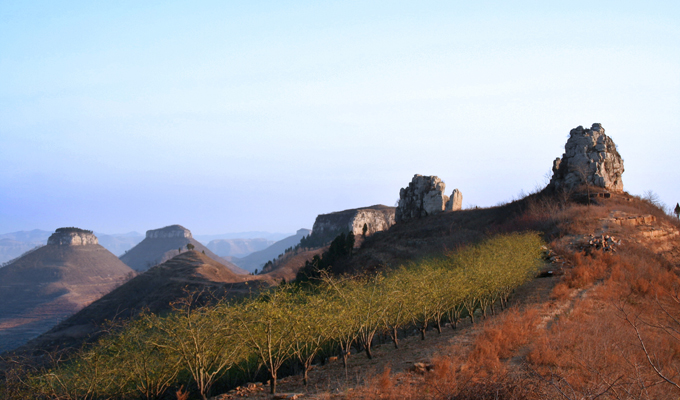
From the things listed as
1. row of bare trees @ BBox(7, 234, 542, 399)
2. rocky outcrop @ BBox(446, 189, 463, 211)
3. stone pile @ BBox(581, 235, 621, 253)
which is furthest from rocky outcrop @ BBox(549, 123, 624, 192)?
row of bare trees @ BBox(7, 234, 542, 399)

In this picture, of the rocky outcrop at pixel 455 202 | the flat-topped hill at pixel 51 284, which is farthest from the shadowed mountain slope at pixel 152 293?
the rocky outcrop at pixel 455 202

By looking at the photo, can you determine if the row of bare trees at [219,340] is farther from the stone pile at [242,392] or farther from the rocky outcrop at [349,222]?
the rocky outcrop at [349,222]

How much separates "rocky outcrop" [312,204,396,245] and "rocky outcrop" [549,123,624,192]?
332 ft

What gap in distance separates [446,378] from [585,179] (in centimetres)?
5115

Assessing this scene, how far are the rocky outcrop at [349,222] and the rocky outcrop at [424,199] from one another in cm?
6950

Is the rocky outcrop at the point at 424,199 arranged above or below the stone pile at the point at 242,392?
above

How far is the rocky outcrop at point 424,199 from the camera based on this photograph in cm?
7625

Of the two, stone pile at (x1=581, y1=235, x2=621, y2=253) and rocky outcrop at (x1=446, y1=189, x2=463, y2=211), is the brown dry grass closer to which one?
stone pile at (x1=581, y1=235, x2=621, y2=253)

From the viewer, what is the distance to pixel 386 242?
69.5 meters

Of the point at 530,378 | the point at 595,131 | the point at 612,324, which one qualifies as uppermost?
the point at 595,131

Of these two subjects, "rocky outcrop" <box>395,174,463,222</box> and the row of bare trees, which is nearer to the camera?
the row of bare trees

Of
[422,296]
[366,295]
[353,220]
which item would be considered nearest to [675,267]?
[422,296]

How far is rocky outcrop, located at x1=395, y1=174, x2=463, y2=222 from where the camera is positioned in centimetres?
7625

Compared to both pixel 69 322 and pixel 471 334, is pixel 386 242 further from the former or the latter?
pixel 69 322
